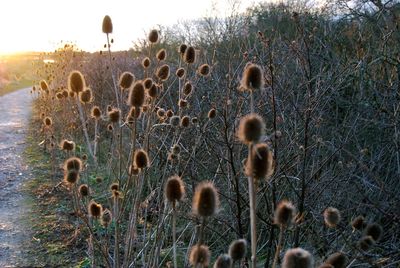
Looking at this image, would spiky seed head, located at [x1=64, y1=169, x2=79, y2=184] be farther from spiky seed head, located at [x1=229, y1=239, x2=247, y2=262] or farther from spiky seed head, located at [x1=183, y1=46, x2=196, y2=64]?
spiky seed head, located at [x1=183, y1=46, x2=196, y2=64]

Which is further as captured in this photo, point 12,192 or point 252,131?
point 12,192

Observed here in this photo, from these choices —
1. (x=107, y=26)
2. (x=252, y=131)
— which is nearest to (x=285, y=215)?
(x=252, y=131)

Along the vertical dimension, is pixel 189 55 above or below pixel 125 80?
above

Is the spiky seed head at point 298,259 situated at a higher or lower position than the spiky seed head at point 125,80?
lower

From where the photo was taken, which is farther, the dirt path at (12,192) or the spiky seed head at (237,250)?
the dirt path at (12,192)

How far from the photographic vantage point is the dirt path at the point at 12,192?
15.4ft

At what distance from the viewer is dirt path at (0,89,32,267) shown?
4.69 meters

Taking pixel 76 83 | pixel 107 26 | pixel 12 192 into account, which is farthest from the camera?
pixel 12 192

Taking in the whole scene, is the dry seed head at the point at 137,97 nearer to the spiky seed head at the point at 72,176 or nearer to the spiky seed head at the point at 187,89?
the spiky seed head at the point at 72,176

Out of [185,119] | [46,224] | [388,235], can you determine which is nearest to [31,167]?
[46,224]

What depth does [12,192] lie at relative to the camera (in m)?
6.65

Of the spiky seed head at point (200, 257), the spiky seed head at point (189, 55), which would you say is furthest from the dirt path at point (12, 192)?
the spiky seed head at point (200, 257)

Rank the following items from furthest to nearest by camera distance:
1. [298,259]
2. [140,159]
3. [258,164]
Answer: [140,159] < [258,164] < [298,259]

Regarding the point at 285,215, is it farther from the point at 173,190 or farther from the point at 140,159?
the point at 140,159
